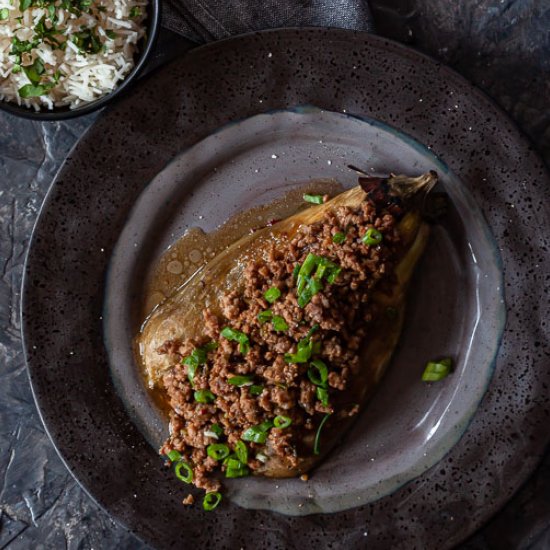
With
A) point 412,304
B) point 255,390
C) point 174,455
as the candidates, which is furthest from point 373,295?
point 174,455

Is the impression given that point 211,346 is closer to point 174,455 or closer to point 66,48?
point 174,455

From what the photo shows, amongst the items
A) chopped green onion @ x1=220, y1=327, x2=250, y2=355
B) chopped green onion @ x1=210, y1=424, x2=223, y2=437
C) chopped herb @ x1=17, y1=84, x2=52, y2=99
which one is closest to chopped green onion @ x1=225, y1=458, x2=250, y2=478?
chopped green onion @ x1=210, y1=424, x2=223, y2=437

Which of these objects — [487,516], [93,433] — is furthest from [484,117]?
[93,433]

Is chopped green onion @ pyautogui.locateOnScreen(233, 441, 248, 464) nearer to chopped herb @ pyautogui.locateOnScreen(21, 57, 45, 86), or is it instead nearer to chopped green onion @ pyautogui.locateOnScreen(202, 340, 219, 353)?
chopped green onion @ pyautogui.locateOnScreen(202, 340, 219, 353)

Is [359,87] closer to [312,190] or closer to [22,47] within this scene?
[312,190]

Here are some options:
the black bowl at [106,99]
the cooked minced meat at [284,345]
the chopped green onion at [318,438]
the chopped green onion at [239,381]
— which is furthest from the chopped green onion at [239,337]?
the black bowl at [106,99]

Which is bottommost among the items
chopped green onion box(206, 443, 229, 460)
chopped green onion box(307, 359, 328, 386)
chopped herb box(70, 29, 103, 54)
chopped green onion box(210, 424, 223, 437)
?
chopped green onion box(206, 443, 229, 460)

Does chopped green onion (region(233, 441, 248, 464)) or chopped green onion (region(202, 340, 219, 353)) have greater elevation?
chopped green onion (region(202, 340, 219, 353))
